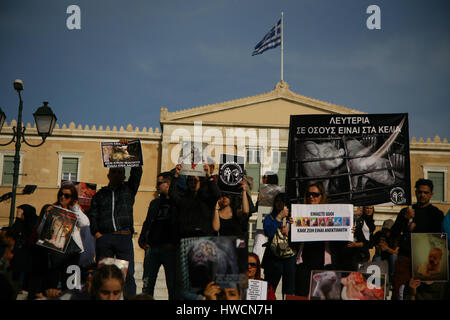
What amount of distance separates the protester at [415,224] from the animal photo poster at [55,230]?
374 cm

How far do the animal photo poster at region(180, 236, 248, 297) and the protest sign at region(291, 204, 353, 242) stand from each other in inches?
39.6

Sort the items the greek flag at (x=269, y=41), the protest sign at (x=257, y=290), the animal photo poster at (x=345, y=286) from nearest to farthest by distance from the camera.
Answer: the animal photo poster at (x=345, y=286) → the protest sign at (x=257, y=290) → the greek flag at (x=269, y=41)

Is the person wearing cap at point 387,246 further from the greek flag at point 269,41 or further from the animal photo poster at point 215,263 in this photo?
the greek flag at point 269,41

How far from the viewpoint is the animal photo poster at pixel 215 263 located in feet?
18.3

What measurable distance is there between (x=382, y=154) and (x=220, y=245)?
2.66 meters

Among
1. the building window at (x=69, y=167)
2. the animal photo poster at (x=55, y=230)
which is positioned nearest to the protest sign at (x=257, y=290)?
the animal photo poster at (x=55, y=230)

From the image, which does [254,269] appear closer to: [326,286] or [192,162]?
[326,286]

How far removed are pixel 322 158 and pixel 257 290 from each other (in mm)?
1970

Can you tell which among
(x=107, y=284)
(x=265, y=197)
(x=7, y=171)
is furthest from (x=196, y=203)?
(x=7, y=171)

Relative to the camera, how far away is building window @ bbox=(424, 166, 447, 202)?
3338 cm

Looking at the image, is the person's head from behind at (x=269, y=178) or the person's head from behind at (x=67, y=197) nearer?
the person's head from behind at (x=67, y=197)

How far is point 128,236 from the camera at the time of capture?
6668 mm

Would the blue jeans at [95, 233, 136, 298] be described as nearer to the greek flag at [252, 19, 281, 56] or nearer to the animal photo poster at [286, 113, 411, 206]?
the animal photo poster at [286, 113, 411, 206]
